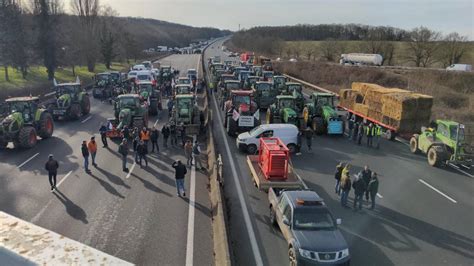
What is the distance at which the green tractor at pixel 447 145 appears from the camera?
20.0 m

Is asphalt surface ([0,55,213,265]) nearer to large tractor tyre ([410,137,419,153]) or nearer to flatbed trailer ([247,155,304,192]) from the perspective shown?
flatbed trailer ([247,155,304,192])

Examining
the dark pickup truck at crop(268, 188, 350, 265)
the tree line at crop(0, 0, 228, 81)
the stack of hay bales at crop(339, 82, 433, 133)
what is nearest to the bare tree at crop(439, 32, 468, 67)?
the stack of hay bales at crop(339, 82, 433, 133)

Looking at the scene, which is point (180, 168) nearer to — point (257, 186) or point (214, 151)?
point (257, 186)

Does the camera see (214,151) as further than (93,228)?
Yes

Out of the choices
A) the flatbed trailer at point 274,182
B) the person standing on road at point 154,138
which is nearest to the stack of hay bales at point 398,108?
the flatbed trailer at point 274,182

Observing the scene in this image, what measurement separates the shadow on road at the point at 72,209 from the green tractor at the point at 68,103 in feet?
48.6

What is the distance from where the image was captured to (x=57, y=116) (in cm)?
2927

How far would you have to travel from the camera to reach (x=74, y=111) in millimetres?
29625

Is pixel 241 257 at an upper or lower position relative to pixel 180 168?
lower

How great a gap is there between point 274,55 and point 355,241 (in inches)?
3720

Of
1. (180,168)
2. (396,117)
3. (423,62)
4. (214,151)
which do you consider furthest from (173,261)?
(423,62)

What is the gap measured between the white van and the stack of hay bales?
7.22 metres

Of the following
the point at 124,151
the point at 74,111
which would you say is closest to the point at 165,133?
the point at 124,151

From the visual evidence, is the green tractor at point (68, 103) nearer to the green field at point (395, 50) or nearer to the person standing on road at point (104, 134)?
the person standing on road at point (104, 134)
